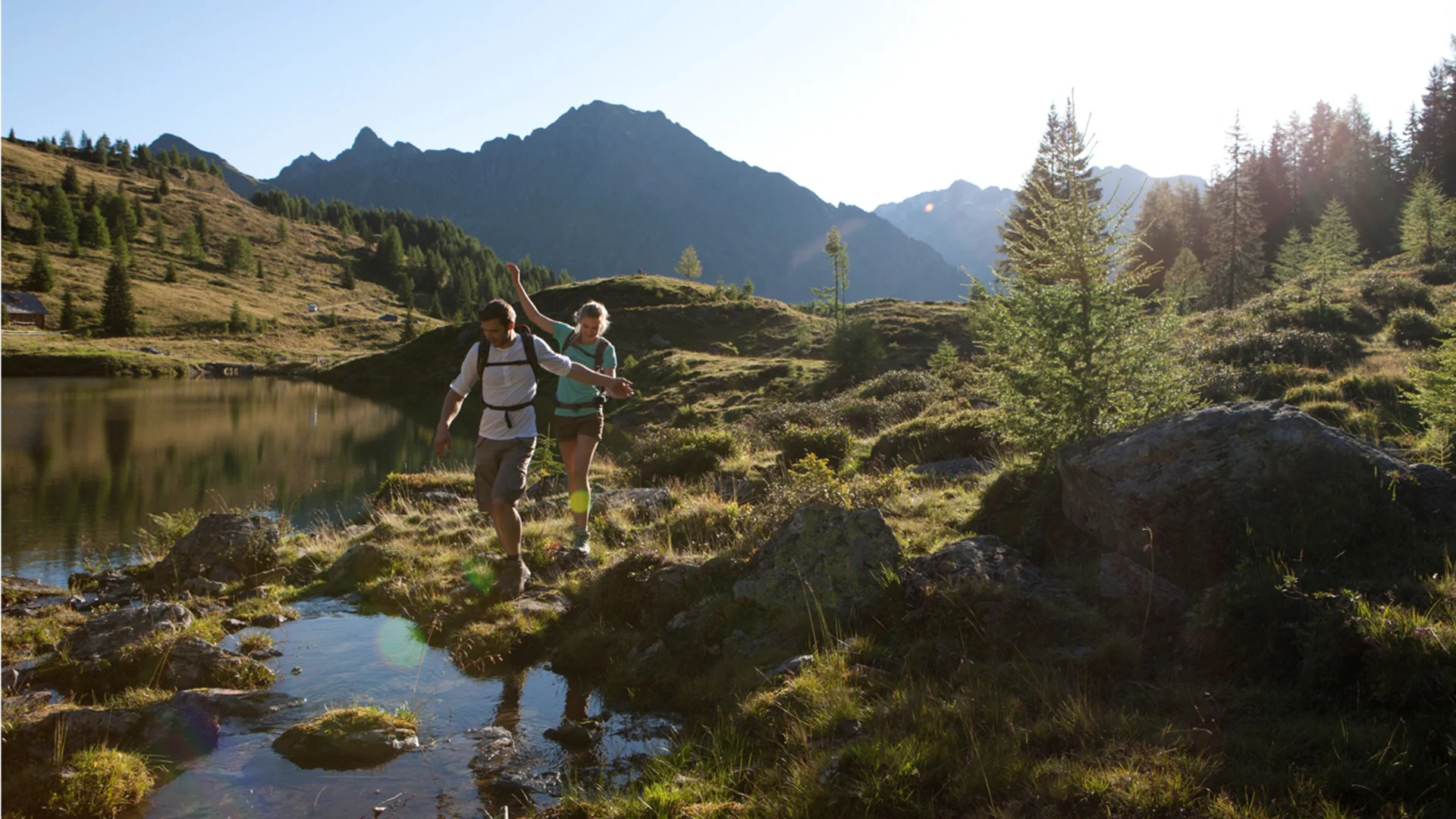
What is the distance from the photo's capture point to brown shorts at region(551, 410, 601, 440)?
30.9 feet

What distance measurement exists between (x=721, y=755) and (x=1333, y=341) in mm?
24551

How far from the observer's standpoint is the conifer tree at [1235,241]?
5866 cm

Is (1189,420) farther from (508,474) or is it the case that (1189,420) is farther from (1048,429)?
(508,474)

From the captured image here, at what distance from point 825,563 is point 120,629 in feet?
22.4

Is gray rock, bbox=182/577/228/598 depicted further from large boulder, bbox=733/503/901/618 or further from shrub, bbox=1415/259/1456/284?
shrub, bbox=1415/259/1456/284

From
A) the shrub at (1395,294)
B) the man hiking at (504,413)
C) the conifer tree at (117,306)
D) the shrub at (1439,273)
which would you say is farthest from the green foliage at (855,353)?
the conifer tree at (117,306)

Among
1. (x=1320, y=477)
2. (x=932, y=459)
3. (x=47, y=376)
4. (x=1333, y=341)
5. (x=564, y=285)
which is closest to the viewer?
(x=1320, y=477)

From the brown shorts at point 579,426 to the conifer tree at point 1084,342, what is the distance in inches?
206

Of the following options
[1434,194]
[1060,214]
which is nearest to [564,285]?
[1434,194]

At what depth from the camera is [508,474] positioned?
27.0 feet

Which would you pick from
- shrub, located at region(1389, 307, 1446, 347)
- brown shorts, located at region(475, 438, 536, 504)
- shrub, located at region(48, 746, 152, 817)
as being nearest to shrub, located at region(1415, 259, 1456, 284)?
shrub, located at region(1389, 307, 1446, 347)

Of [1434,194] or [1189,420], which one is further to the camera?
[1434,194]

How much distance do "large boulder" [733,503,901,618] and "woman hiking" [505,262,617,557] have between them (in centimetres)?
279

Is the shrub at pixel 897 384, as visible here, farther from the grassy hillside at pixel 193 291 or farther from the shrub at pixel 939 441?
the grassy hillside at pixel 193 291
